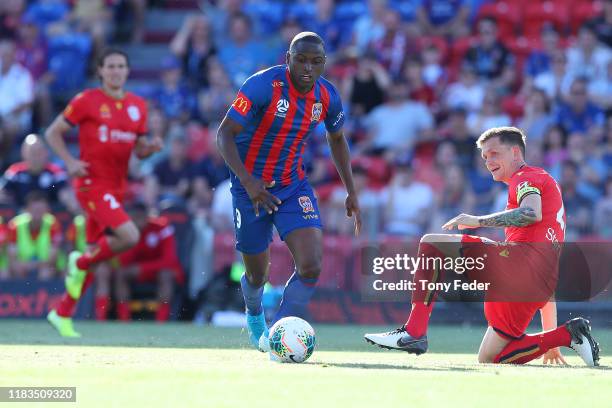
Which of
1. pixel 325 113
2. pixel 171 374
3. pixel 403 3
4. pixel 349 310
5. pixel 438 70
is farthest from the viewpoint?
pixel 403 3

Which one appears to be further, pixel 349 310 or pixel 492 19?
pixel 492 19

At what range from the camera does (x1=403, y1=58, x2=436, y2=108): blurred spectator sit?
17.8 metres

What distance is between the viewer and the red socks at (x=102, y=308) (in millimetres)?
15070

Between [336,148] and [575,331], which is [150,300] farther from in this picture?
[575,331]

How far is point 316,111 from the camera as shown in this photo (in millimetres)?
9242

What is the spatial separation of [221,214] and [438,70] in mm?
4449

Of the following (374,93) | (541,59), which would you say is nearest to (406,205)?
(374,93)

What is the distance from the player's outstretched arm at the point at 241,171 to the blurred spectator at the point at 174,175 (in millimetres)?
7541

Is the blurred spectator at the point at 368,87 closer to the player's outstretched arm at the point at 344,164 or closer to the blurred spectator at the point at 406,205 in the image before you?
the blurred spectator at the point at 406,205

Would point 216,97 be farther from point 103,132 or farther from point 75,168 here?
point 75,168

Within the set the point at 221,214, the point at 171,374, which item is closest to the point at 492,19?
the point at 221,214

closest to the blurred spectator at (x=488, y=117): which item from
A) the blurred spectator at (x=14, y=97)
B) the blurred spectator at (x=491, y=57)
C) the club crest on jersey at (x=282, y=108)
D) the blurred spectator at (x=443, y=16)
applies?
the blurred spectator at (x=491, y=57)

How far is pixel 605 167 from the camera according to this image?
1595cm

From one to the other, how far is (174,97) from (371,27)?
334cm
